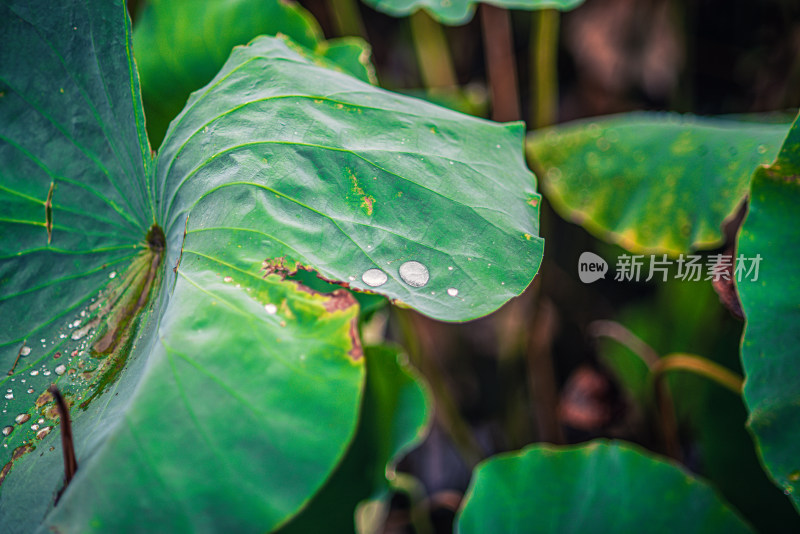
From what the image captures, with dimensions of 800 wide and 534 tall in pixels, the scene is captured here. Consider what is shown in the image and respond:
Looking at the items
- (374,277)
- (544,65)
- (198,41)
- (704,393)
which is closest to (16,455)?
(374,277)

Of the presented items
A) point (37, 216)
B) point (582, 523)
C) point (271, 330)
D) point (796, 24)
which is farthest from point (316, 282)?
point (796, 24)

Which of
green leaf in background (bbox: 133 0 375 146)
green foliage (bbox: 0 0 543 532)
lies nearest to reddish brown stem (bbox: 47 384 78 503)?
green foliage (bbox: 0 0 543 532)

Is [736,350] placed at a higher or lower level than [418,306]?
lower

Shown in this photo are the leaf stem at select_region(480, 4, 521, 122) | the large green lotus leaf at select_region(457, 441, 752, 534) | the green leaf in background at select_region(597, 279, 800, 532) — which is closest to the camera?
the large green lotus leaf at select_region(457, 441, 752, 534)

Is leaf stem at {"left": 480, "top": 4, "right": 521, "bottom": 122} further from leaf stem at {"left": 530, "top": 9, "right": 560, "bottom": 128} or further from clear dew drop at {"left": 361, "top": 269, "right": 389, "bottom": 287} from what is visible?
clear dew drop at {"left": 361, "top": 269, "right": 389, "bottom": 287}

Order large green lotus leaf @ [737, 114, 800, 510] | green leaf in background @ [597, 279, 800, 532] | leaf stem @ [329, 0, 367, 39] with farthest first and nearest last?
1. leaf stem @ [329, 0, 367, 39]
2. green leaf in background @ [597, 279, 800, 532]
3. large green lotus leaf @ [737, 114, 800, 510]

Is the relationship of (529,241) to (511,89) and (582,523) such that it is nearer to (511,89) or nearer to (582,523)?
(582,523)

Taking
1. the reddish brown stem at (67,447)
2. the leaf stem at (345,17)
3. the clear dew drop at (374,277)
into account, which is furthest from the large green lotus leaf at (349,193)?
the leaf stem at (345,17)
